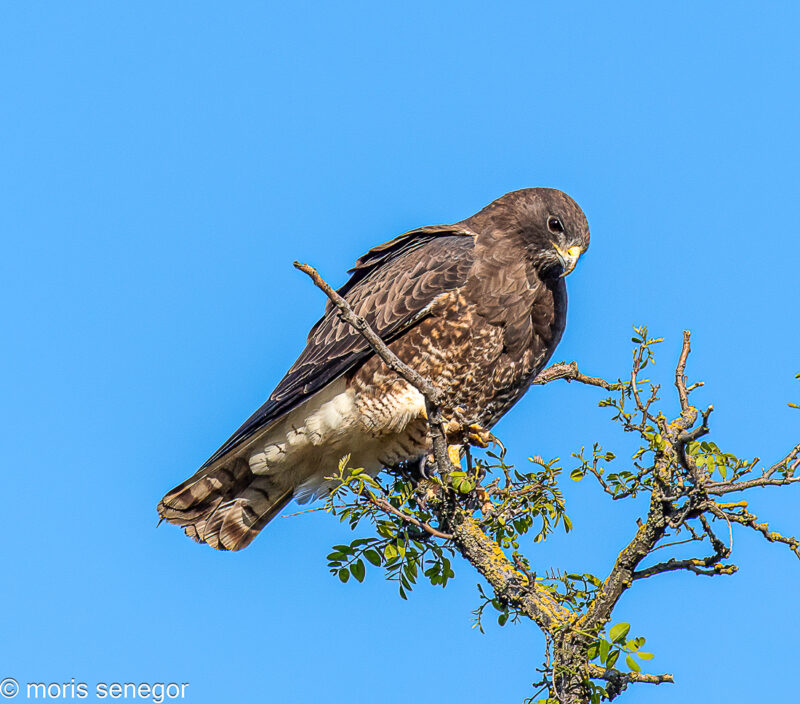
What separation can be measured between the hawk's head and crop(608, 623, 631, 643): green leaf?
280 centimetres

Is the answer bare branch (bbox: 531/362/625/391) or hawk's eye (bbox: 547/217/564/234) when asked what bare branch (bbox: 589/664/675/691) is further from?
hawk's eye (bbox: 547/217/564/234)

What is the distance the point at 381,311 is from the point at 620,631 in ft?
9.17

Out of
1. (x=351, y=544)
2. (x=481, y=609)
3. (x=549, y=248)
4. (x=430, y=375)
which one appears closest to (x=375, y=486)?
(x=351, y=544)

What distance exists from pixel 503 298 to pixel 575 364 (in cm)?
59

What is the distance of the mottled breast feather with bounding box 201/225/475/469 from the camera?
20.4 ft

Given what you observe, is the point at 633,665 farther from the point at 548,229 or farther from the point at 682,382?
the point at 548,229

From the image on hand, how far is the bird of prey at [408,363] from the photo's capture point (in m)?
6.19

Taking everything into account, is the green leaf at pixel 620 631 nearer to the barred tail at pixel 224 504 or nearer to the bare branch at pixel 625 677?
the bare branch at pixel 625 677

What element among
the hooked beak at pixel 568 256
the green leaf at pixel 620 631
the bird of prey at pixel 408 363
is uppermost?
the hooked beak at pixel 568 256

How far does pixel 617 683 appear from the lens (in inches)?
159

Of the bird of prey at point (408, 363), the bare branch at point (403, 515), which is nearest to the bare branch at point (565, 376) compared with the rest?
the bird of prey at point (408, 363)

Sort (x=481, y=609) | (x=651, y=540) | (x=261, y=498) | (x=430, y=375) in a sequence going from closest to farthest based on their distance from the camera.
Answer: (x=651, y=540) < (x=481, y=609) < (x=430, y=375) < (x=261, y=498)

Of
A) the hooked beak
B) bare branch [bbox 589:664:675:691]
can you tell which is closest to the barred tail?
the hooked beak

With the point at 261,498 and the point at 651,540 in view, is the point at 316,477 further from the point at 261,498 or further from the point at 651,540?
the point at 651,540
